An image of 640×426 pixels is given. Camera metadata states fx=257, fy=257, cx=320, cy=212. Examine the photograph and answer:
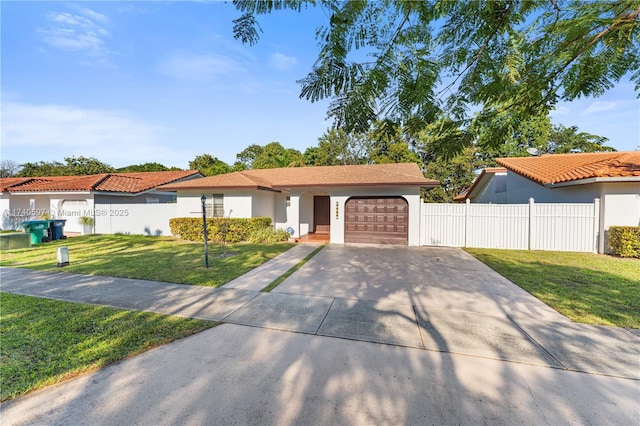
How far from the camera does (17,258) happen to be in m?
8.99

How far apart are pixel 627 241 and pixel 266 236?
13815 mm

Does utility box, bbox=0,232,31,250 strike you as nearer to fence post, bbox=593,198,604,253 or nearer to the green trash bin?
the green trash bin

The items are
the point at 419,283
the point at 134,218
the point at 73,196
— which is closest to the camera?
the point at 419,283

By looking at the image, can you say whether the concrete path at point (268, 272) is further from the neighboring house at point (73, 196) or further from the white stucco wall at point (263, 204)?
the neighboring house at point (73, 196)

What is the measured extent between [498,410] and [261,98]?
6930mm

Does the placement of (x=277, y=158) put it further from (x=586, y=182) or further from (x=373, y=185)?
(x=586, y=182)

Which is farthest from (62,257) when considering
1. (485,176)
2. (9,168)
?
(9,168)

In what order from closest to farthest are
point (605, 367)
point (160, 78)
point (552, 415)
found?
1. point (552, 415)
2. point (605, 367)
3. point (160, 78)

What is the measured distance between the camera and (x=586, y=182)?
956 centimetres

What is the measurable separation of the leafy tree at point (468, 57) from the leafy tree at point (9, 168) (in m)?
66.9

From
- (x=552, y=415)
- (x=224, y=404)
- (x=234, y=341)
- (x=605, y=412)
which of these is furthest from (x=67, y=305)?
(x=605, y=412)

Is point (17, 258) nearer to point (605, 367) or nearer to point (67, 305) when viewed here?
point (67, 305)

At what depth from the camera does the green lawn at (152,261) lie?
6.67 m

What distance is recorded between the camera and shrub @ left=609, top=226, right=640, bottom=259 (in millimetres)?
8727
